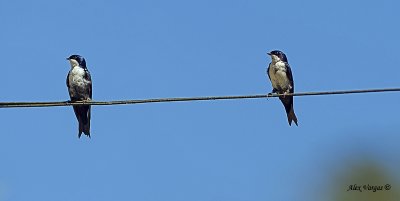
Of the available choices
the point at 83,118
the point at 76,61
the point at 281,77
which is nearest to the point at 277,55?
the point at 281,77

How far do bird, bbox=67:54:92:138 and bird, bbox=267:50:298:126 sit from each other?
101 inches

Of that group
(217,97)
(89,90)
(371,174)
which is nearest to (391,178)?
(371,174)

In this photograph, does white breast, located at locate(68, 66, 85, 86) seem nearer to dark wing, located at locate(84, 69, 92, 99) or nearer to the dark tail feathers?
dark wing, located at locate(84, 69, 92, 99)

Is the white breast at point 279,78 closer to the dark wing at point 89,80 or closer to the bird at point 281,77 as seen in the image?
the bird at point 281,77

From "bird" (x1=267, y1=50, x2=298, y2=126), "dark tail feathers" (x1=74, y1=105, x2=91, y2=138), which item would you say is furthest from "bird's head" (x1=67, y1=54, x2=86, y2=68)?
"bird" (x1=267, y1=50, x2=298, y2=126)

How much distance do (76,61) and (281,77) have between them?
2.86m

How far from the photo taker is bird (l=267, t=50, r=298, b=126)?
17.0m

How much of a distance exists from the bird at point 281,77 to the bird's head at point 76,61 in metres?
2.61

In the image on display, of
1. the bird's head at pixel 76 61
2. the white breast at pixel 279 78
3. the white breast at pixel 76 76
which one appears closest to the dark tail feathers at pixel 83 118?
the white breast at pixel 76 76

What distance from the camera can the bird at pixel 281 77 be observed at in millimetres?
16984

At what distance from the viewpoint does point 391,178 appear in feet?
69.7

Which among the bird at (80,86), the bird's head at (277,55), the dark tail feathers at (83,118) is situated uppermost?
the bird's head at (277,55)

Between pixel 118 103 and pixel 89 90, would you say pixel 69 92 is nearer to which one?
pixel 89 90

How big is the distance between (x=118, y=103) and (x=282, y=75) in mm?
6308
